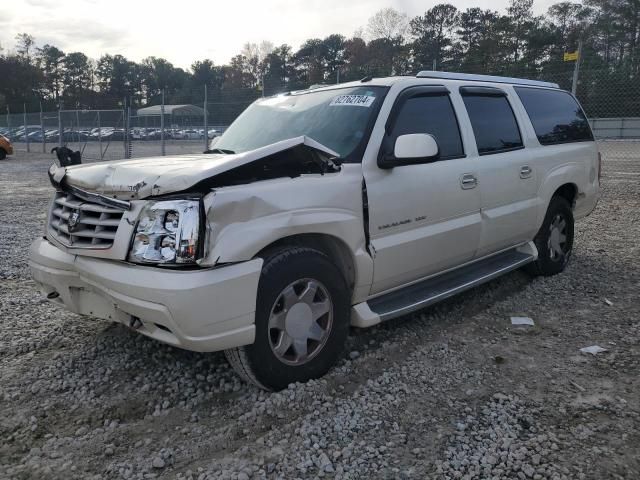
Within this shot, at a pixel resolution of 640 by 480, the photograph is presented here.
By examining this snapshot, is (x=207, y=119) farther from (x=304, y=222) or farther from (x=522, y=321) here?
(x=304, y=222)

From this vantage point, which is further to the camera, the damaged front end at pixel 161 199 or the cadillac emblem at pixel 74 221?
the cadillac emblem at pixel 74 221

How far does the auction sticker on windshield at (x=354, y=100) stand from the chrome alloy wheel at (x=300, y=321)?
54.5 inches

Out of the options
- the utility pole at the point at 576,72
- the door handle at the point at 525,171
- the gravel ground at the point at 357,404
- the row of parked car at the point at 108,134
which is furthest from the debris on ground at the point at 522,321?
the row of parked car at the point at 108,134

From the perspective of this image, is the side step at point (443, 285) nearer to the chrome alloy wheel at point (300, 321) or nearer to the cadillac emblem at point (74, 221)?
the chrome alloy wheel at point (300, 321)

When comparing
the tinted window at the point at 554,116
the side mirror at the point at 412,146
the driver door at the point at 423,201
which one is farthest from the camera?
the tinted window at the point at 554,116

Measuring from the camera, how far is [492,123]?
4418 mm

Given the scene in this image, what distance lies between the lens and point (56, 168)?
344cm

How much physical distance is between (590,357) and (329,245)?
6.44ft

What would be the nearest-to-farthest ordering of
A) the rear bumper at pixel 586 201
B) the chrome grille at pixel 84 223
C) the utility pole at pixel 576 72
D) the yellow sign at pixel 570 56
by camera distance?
1. the chrome grille at pixel 84 223
2. the rear bumper at pixel 586 201
3. the utility pole at pixel 576 72
4. the yellow sign at pixel 570 56

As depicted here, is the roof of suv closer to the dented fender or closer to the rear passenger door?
the rear passenger door

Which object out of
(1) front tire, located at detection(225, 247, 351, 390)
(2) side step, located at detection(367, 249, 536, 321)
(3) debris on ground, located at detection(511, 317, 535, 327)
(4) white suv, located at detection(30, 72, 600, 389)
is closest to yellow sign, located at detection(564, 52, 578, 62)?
(4) white suv, located at detection(30, 72, 600, 389)

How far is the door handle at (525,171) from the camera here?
459cm

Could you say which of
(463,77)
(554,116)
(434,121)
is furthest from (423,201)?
(554,116)

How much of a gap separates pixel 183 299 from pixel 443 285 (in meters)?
2.19
